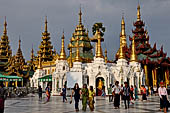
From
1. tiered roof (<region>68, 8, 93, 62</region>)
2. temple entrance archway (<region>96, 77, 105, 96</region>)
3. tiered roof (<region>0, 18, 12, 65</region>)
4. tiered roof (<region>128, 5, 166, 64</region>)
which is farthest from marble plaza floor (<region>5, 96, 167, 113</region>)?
tiered roof (<region>0, 18, 12, 65</region>)

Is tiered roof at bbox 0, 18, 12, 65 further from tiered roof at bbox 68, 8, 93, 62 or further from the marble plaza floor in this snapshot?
the marble plaza floor

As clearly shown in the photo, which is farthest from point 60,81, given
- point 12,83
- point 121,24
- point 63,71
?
point 12,83

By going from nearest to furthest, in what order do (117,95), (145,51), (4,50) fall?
(117,95) → (145,51) → (4,50)

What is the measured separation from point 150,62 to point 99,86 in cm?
1569

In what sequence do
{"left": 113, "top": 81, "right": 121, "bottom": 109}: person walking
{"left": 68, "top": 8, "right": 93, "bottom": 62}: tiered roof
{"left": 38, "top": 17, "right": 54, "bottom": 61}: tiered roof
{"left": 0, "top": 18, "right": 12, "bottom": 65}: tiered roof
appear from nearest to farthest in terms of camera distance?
{"left": 113, "top": 81, "right": 121, "bottom": 109}: person walking → {"left": 68, "top": 8, "right": 93, "bottom": 62}: tiered roof → {"left": 38, "top": 17, "right": 54, "bottom": 61}: tiered roof → {"left": 0, "top": 18, "right": 12, "bottom": 65}: tiered roof

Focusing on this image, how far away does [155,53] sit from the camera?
47156 millimetres

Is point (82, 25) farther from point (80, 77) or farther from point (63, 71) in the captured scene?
point (80, 77)

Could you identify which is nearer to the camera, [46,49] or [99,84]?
[99,84]

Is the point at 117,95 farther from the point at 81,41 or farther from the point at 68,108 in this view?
the point at 81,41

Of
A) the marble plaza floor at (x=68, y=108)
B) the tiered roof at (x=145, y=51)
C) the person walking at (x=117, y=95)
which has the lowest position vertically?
the marble plaza floor at (x=68, y=108)

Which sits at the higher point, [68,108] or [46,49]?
[46,49]

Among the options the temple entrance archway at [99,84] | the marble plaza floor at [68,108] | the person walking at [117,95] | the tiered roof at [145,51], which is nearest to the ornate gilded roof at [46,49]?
the tiered roof at [145,51]

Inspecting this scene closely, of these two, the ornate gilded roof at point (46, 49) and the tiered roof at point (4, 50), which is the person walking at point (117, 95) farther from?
the tiered roof at point (4, 50)

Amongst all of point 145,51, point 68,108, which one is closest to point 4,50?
point 145,51
